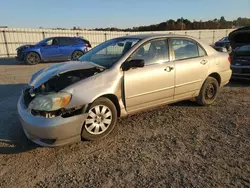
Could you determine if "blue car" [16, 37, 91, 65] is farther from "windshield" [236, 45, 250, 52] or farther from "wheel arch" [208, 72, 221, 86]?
"wheel arch" [208, 72, 221, 86]

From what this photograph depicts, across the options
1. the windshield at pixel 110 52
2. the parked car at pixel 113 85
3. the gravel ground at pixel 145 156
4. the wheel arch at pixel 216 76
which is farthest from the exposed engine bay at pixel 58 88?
the wheel arch at pixel 216 76

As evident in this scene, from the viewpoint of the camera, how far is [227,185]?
234cm

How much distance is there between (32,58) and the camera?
41.7 ft

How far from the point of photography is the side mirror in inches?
137

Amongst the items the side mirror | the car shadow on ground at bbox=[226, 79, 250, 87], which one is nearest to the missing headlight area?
the side mirror

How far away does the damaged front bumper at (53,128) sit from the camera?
285 cm

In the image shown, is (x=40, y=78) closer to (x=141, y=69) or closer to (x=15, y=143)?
(x=15, y=143)

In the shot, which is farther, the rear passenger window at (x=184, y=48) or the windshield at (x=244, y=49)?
the windshield at (x=244, y=49)

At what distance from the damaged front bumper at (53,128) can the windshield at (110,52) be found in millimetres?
1154

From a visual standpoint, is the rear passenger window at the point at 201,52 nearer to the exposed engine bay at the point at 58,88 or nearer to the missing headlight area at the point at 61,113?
the exposed engine bay at the point at 58,88

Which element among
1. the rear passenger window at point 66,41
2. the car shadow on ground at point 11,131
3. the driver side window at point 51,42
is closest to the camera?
the car shadow on ground at point 11,131

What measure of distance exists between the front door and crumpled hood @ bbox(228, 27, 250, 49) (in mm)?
4659

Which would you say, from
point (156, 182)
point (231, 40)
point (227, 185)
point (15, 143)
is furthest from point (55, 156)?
point (231, 40)

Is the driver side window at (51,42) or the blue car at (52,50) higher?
the driver side window at (51,42)
